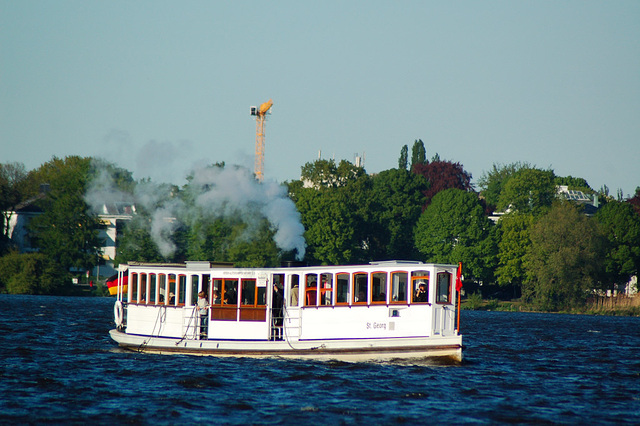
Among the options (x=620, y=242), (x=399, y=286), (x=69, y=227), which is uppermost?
(x=620, y=242)

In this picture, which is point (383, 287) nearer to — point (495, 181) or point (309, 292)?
point (309, 292)

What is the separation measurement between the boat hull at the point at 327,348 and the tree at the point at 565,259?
60.5 metres

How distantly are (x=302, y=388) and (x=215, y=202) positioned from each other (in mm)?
66732

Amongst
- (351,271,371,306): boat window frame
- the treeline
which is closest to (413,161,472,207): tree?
the treeline

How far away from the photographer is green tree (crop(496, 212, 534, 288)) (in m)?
107

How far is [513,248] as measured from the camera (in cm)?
10806

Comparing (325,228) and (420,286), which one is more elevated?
(325,228)

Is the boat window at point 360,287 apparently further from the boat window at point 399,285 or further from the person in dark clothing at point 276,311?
the person in dark clothing at point 276,311

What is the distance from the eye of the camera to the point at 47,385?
31391mm

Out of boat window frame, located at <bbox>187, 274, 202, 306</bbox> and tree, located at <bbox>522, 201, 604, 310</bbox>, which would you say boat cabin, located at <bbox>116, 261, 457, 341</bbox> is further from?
tree, located at <bbox>522, 201, 604, 310</bbox>

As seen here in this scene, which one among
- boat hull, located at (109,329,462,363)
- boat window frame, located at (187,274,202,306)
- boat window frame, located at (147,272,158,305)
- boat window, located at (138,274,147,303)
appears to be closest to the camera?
boat hull, located at (109,329,462,363)

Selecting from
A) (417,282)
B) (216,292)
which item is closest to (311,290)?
(216,292)

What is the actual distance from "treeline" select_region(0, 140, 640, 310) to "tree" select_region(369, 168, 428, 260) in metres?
0.19

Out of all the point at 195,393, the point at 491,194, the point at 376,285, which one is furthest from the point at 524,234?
the point at 195,393
